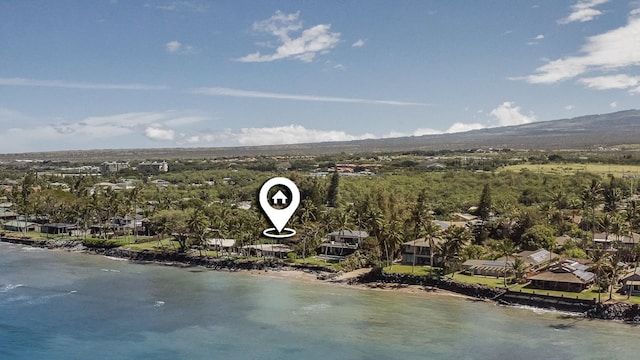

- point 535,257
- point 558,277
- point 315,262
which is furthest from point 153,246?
point 558,277

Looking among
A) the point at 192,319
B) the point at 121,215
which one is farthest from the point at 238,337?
the point at 121,215

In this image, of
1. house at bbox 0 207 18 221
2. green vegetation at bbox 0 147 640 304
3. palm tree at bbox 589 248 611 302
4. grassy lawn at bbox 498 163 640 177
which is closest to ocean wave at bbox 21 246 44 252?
green vegetation at bbox 0 147 640 304

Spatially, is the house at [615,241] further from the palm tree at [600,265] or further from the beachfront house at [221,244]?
the beachfront house at [221,244]

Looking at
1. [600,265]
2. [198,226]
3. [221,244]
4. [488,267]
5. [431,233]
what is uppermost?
[198,226]

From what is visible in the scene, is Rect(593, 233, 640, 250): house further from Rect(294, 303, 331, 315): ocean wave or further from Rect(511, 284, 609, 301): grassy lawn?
Rect(294, 303, 331, 315): ocean wave

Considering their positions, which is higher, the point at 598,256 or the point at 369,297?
the point at 598,256

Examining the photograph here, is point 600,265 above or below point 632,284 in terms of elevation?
above

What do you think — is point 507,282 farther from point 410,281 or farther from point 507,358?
point 507,358

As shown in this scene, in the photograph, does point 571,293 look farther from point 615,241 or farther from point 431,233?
point 615,241
